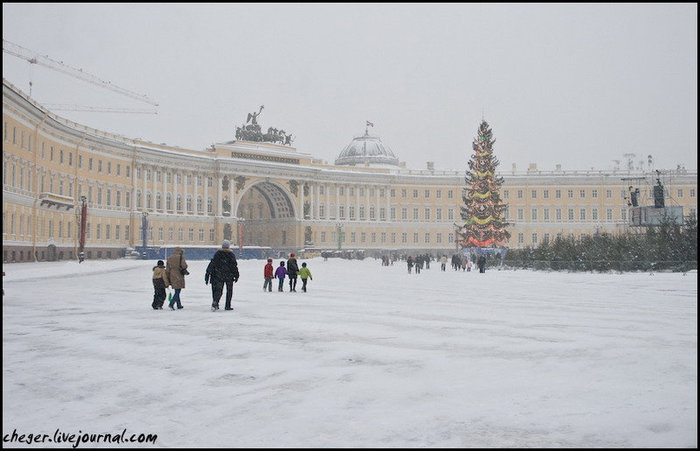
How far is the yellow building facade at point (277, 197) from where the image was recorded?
214 feet

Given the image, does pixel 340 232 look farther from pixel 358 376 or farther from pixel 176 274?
pixel 358 376

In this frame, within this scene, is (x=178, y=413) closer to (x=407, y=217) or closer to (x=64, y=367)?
(x=64, y=367)

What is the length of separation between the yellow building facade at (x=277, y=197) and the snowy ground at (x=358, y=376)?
47.0 m

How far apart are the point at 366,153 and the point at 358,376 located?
10702cm

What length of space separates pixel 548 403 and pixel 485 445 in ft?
5.20

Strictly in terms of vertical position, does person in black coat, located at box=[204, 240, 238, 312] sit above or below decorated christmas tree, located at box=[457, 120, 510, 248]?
below

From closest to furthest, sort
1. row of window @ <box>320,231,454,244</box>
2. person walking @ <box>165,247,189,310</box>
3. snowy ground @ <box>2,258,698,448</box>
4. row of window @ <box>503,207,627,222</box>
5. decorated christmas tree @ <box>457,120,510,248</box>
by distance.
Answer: snowy ground @ <box>2,258,698,448</box> < person walking @ <box>165,247,189,310</box> < decorated christmas tree @ <box>457,120,510,248</box> < row of window @ <box>320,231,454,244</box> < row of window @ <box>503,207,627,222</box>

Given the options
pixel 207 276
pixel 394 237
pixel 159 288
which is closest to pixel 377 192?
pixel 394 237

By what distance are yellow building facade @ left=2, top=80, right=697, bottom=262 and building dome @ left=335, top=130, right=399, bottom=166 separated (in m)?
0.24

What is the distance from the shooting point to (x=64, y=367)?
30.6 ft

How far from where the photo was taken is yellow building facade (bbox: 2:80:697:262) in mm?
65125

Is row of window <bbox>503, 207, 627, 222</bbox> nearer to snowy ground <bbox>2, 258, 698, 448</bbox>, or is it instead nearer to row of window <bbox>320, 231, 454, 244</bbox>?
row of window <bbox>320, 231, 454, 244</bbox>

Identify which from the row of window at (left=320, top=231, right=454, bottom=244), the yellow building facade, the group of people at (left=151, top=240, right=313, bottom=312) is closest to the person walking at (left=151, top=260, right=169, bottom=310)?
the group of people at (left=151, top=240, right=313, bottom=312)

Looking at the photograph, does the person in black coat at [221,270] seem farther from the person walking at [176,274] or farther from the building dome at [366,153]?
the building dome at [366,153]
